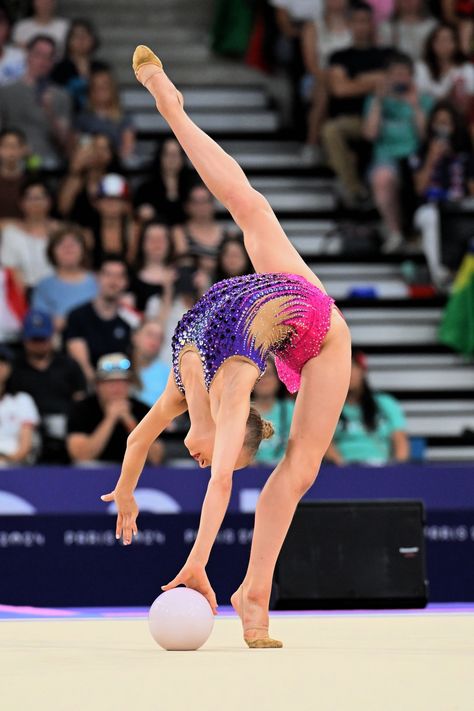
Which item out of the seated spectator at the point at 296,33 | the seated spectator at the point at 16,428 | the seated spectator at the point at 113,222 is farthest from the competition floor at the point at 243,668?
the seated spectator at the point at 296,33

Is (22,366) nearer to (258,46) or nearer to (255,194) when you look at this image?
(255,194)

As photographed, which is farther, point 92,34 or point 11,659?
point 92,34

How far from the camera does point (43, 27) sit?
10.8 metres

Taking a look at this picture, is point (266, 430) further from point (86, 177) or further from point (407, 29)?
point (407, 29)

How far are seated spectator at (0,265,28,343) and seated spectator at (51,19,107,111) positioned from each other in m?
2.07

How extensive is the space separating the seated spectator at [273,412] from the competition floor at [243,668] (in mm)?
2774

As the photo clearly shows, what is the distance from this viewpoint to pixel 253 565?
14.3 feet

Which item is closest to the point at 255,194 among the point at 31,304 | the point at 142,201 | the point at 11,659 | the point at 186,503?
the point at 11,659

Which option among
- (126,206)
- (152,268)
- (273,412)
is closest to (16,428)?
(273,412)

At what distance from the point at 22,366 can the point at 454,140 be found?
4.11m

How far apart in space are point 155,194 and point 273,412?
93.6 inches

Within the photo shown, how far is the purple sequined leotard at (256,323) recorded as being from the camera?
425cm

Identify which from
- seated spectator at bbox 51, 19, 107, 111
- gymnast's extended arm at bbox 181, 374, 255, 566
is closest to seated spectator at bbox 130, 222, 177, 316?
seated spectator at bbox 51, 19, 107, 111

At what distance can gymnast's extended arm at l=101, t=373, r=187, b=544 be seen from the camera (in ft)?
14.7
